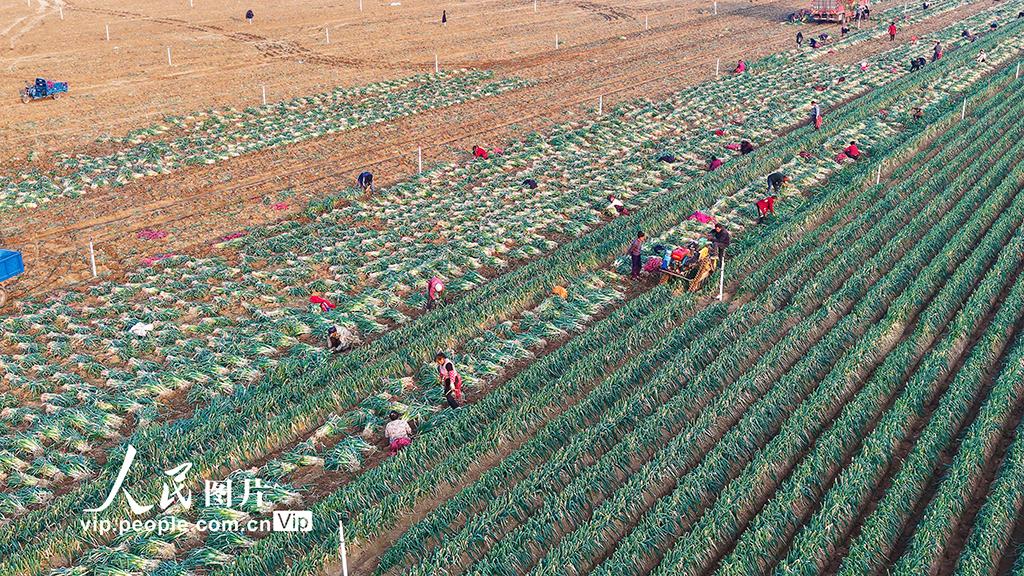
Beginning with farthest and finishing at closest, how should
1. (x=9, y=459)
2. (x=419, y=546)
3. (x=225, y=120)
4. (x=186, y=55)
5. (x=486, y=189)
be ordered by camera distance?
(x=186, y=55)
(x=225, y=120)
(x=486, y=189)
(x=9, y=459)
(x=419, y=546)

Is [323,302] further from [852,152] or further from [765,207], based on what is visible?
[852,152]

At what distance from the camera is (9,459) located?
13.5m

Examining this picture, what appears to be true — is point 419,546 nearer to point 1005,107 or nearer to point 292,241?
point 292,241

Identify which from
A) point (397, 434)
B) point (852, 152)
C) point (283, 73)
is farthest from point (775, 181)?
point (283, 73)

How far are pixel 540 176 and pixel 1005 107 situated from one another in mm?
18306

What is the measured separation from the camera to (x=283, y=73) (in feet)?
134

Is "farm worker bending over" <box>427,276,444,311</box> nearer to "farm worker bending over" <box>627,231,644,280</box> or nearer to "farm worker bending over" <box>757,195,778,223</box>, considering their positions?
"farm worker bending over" <box>627,231,644,280</box>

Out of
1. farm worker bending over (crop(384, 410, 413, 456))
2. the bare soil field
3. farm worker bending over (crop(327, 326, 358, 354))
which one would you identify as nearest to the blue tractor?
the bare soil field

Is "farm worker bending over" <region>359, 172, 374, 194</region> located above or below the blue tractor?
below

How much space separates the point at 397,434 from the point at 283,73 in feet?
100.0

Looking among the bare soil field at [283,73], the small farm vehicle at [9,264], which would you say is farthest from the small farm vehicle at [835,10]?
the small farm vehicle at [9,264]

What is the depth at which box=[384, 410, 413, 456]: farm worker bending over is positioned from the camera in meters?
13.9

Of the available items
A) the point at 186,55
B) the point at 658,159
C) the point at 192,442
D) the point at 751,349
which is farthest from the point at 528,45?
the point at 192,442

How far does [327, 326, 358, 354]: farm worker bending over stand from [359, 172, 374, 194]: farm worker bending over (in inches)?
370
